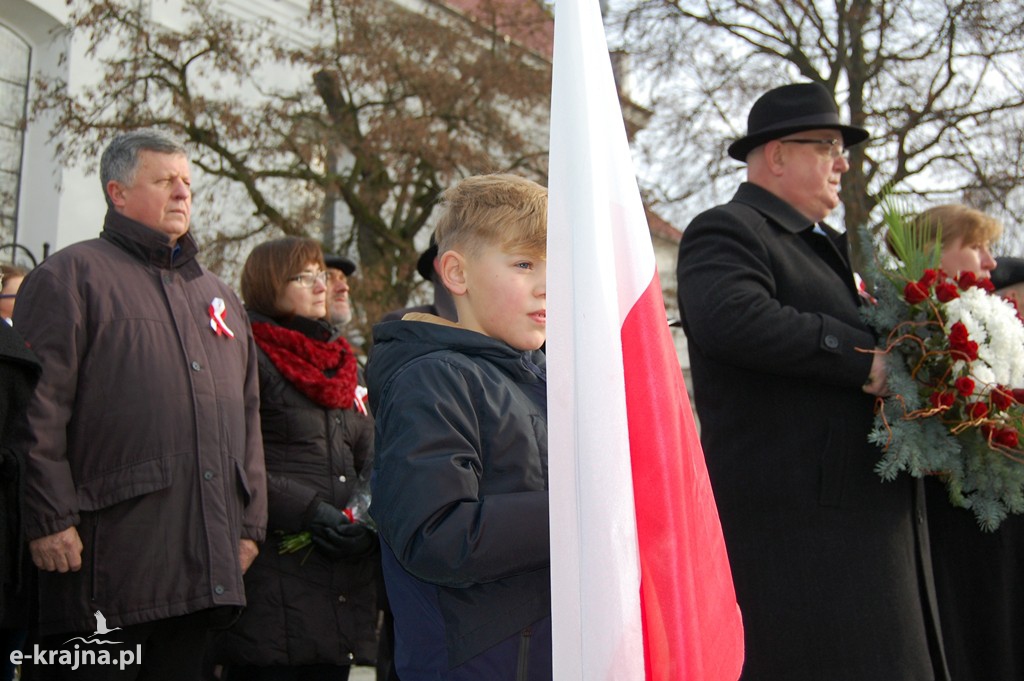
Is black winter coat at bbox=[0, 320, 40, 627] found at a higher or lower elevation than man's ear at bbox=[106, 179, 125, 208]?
lower

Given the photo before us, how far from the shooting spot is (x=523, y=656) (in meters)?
2.23

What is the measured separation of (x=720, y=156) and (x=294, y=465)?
1067cm

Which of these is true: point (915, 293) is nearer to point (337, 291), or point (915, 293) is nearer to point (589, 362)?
point (589, 362)

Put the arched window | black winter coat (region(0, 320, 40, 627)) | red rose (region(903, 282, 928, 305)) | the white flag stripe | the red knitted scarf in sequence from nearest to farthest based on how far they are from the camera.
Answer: the white flag stripe < black winter coat (region(0, 320, 40, 627)) < red rose (region(903, 282, 928, 305)) < the red knitted scarf < the arched window

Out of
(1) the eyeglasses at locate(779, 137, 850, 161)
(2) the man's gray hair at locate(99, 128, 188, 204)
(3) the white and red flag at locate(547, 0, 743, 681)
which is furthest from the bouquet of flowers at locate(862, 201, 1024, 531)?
(2) the man's gray hair at locate(99, 128, 188, 204)

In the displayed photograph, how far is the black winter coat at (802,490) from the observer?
10.8ft

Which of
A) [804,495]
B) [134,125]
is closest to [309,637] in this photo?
[804,495]

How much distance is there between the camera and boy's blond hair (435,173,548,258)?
246 cm

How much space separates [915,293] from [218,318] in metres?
2.27

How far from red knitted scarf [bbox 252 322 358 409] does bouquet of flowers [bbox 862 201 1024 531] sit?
195cm

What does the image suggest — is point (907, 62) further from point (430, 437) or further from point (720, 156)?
point (430, 437)

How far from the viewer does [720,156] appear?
1406 cm

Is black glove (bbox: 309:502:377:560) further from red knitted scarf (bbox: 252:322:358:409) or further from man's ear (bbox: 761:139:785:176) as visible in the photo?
man's ear (bbox: 761:139:785:176)

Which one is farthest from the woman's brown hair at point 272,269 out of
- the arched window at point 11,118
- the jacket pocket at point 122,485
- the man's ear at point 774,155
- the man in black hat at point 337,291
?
the arched window at point 11,118
